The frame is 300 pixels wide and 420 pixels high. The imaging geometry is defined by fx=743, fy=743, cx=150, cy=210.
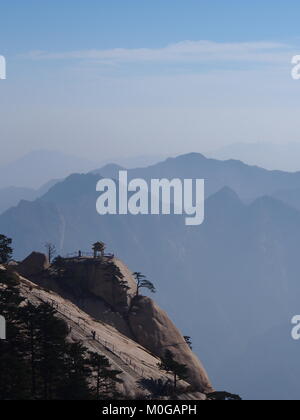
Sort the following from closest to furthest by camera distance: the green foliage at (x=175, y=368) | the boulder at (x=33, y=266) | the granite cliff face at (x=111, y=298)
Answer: the green foliage at (x=175, y=368), the granite cliff face at (x=111, y=298), the boulder at (x=33, y=266)

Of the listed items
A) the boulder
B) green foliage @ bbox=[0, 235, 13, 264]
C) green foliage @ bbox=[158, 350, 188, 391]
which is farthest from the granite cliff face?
green foliage @ bbox=[158, 350, 188, 391]

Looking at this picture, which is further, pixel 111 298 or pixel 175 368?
pixel 111 298

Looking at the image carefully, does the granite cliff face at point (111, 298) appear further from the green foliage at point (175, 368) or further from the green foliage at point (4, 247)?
the green foliage at point (175, 368)

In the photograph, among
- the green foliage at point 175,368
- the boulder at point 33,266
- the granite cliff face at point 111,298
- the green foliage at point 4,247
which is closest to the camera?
the green foliage at point 175,368

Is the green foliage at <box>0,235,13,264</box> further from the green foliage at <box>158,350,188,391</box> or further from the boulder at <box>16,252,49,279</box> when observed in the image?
the green foliage at <box>158,350,188,391</box>

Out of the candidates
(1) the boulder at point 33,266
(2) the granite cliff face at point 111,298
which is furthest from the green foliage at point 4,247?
(2) the granite cliff face at point 111,298

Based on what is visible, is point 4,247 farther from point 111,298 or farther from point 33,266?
point 111,298

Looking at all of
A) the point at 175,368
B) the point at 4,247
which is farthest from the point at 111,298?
the point at 175,368
